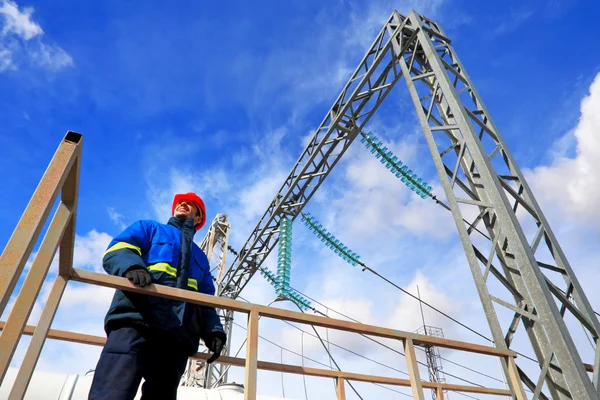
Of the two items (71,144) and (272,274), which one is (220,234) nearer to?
(272,274)

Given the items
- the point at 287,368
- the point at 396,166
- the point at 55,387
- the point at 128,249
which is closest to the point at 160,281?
the point at 128,249

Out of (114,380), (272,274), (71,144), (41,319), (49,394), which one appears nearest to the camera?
(71,144)

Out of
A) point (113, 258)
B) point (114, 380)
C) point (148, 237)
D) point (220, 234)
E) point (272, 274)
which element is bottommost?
point (114, 380)

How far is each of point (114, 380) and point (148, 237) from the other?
36.4 inches

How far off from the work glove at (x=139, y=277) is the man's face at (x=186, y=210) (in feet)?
2.91

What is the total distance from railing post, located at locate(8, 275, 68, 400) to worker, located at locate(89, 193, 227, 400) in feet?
1.12

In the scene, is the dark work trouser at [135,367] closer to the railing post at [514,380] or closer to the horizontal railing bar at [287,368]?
the horizontal railing bar at [287,368]

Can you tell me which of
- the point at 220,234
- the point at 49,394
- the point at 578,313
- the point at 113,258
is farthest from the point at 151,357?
the point at 220,234

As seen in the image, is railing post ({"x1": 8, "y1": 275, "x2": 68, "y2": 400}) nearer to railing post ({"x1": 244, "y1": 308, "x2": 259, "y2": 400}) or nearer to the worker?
the worker

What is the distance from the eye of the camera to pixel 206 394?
4.10m

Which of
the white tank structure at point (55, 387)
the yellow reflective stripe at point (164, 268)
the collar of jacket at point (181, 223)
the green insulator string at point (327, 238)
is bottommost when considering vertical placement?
the white tank structure at point (55, 387)

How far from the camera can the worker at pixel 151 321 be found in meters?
2.23

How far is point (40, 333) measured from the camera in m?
2.52

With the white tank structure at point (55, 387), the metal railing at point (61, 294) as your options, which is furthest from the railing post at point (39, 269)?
the white tank structure at point (55, 387)
